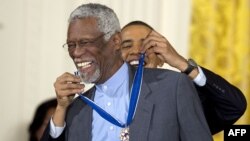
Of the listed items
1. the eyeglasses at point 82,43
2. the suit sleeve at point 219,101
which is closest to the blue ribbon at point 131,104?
the eyeglasses at point 82,43

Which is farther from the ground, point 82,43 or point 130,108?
point 82,43

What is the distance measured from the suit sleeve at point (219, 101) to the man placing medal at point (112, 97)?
11.6 inches

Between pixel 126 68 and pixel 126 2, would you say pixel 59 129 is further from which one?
pixel 126 2

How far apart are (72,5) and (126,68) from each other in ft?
6.27

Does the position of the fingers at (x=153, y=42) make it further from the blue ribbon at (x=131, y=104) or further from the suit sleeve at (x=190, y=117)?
the suit sleeve at (x=190, y=117)

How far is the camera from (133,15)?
447 cm

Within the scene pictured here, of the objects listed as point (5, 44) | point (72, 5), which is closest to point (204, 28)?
point (72, 5)

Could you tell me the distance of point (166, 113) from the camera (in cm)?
235

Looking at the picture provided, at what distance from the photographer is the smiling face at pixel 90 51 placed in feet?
8.16

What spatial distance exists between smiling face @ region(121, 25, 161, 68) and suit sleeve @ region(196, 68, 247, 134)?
44 cm

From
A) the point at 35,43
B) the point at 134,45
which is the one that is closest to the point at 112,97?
the point at 134,45

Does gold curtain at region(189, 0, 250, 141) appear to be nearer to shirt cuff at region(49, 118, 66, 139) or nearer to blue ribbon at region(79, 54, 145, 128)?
blue ribbon at region(79, 54, 145, 128)

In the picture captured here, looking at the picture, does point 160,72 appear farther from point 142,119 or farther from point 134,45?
point 134,45

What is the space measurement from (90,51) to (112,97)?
0.23 meters
